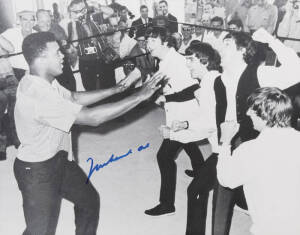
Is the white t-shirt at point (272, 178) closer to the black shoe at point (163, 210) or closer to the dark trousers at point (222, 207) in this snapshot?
the dark trousers at point (222, 207)

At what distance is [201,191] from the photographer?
2326 mm

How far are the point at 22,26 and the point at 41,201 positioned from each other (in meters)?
3.54

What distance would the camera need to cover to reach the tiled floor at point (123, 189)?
110 inches

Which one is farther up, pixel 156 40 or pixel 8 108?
Answer: pixel 156 40

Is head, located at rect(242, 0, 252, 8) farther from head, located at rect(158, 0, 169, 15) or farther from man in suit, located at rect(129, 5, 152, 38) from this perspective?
man in suit, located at rect(129, 5, 152, 38)

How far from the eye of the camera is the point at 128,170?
12.0ft

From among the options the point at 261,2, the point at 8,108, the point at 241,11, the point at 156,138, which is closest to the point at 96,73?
the point at 8,108

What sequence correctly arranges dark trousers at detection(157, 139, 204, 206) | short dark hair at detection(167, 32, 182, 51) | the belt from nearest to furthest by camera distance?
dark trousers at detection(157, 139, 204, 206)
the belt
short dark hair at detection(167, 32, 182, 51)

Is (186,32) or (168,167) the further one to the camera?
(186,32)

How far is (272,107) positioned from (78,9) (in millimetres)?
4411

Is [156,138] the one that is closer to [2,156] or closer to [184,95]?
[184,95]

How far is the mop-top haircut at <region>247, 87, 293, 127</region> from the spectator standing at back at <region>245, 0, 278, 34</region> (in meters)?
3.77

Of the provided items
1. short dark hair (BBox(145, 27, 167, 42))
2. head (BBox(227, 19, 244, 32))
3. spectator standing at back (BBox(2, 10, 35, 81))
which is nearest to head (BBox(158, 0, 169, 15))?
A: head (BBox(227, 19, 244, 32))

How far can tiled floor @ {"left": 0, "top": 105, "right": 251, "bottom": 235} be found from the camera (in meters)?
2.80
